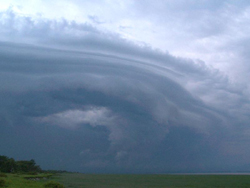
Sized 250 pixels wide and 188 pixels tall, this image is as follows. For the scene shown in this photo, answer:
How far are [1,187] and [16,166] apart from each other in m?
92.1

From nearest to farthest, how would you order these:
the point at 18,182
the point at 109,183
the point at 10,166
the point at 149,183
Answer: the point at 18,182 < the point at 109,183 < the point at 149,183 < the point at 10,166

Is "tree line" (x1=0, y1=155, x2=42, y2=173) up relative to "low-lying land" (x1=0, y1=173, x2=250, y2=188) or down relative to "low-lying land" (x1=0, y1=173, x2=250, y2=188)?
up

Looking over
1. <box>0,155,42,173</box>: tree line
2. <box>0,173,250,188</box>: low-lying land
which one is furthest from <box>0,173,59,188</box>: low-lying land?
<box>0,155,42,173</box>: tree line

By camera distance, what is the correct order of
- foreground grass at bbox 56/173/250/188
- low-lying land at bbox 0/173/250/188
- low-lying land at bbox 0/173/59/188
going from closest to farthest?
low-lying land at bbox 0/173/59/188 → low-lying land at bbox 0/173/250/188 → foreground grass at bbox 56/173/250/188

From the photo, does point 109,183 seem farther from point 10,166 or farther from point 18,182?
point 10,166

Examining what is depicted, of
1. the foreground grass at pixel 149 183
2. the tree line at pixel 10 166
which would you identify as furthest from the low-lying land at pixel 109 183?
the tree line at pixel 10 166

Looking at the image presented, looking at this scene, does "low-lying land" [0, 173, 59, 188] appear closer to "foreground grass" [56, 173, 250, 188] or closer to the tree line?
"foreground grass" [56, 173, 250, 188]

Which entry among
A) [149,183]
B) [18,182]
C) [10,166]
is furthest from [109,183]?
[10,166]

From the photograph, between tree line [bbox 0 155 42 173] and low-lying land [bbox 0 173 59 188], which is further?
tree line [bbox 0 155 42 173]

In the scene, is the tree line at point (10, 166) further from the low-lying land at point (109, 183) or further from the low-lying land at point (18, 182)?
the low-lying land at point (18, 182)

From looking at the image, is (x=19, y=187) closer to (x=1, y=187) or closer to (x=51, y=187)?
(x=1, y=187)

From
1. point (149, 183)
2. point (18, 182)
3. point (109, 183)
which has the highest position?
point (18, 182)

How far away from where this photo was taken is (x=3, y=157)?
412 feet

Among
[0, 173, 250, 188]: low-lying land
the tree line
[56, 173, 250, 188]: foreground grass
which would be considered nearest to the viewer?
[0, 173, 250, 188]: low-lying land
